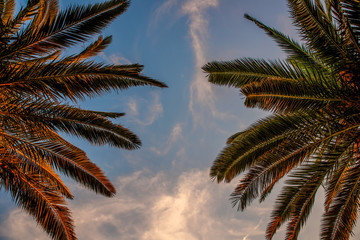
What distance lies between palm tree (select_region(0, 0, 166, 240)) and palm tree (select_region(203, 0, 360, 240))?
2.56m

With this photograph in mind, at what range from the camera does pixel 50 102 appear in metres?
5.00

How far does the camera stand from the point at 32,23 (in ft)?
17.1

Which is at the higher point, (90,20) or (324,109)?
(90,20)

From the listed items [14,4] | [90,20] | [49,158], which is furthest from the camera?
[14,4]

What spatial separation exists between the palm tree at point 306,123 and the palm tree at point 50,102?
256 centimetres

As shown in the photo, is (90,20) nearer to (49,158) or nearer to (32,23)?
(32,23)

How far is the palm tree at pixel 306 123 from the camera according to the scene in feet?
15.5

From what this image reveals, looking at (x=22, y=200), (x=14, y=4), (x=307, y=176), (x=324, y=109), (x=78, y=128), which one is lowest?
(x=22, y=200)

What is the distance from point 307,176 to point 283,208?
3.53 feet

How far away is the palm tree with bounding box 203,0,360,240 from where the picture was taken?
473 cm

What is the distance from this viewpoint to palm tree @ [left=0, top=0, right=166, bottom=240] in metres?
4.71

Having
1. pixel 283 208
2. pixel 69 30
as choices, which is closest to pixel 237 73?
pixel 283 208

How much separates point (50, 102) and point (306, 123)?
16.6ft

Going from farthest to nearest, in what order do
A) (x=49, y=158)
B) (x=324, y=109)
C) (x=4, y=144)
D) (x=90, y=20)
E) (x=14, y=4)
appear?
1. (x=14, y=4)
2. (x=49, y=158)
3. (x=90, y=20)
4. (x=4, y=144)
5. (x=324, y=109)
